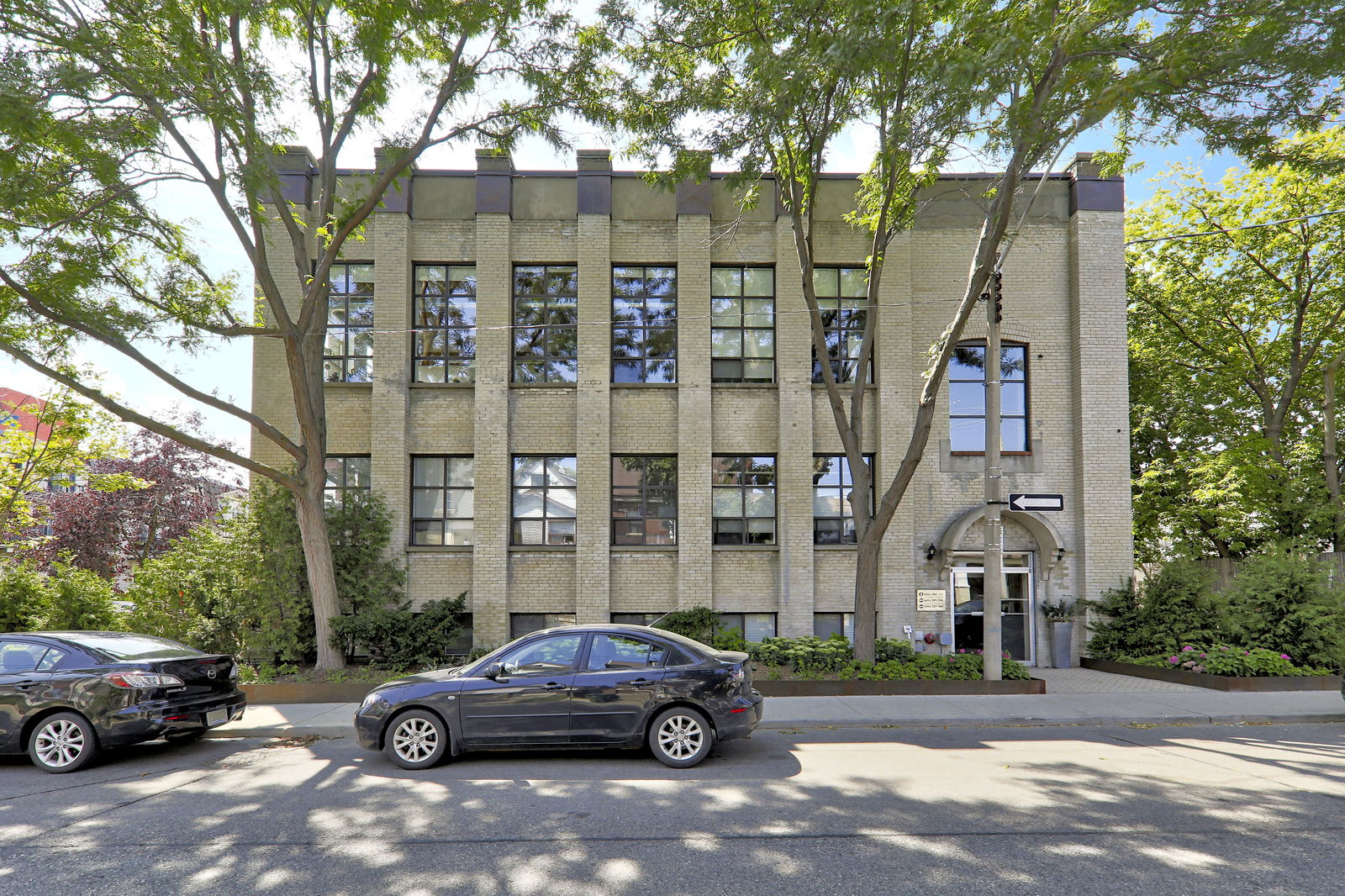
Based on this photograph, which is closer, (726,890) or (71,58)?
(726,890)

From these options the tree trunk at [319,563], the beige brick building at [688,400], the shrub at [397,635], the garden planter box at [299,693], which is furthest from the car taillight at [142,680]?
the beige brick building at [688,400]

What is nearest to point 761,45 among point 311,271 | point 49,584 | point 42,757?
point 311,271

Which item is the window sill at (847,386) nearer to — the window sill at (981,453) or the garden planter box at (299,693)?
the window sill at (981,453)

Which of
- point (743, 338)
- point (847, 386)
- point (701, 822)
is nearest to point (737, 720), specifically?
point (701, 822)

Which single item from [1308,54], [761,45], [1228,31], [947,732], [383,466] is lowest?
[947,732]

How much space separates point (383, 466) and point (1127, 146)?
46.2 feet

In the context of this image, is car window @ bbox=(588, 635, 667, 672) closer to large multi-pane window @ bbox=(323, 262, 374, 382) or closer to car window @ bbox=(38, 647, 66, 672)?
car window @ bbox=(38, 647, 66, 672)

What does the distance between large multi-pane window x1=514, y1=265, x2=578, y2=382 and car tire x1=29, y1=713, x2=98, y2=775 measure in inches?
388

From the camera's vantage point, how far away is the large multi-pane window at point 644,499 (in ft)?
53.2

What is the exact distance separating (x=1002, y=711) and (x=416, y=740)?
7797 mm

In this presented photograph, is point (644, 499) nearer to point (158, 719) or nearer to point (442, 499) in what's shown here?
point (442, 499)

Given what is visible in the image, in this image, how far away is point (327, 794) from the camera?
7008 mm

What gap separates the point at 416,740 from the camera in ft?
26.1

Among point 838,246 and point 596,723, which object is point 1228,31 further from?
point 596,723
